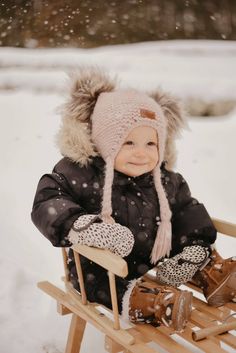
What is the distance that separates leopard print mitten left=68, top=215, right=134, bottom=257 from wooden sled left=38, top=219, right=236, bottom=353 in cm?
3

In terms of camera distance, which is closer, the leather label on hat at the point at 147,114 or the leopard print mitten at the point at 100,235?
the leopard print mitten at the point at 100,235

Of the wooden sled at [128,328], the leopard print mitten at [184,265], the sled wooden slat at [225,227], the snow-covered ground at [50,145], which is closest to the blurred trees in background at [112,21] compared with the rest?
the snow-covered ground at [50,145]

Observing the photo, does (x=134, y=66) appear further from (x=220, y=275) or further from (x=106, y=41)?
(x=220, y=275)

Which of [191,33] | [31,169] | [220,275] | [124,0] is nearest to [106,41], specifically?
[124,0]

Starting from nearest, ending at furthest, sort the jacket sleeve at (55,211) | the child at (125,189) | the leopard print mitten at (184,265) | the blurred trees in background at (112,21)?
1. the jacket sleeve at (55,211)
2. the child at (125,189)
3. the leopard print mitten at (184,265)
4. the blurred trees in background at (112,21)

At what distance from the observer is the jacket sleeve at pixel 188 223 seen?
2043 millimetres

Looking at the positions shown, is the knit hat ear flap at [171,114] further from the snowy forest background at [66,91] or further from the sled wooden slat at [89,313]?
the sled wooden slat at [89,313]

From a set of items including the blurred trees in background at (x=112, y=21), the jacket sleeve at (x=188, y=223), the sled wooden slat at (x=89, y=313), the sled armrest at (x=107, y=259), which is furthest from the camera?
the blurred trees in background at (x=112, y=21)

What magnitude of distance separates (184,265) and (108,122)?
61cm

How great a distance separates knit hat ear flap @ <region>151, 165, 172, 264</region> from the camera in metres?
1.98

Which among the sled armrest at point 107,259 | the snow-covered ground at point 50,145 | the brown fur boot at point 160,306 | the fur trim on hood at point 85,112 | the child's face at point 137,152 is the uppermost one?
the fur trim on hood at point 85,112

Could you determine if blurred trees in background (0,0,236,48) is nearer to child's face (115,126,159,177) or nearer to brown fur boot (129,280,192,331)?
child's face (115,126,159,177)

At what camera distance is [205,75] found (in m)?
4.84

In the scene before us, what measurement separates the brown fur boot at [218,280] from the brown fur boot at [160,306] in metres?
0.24
